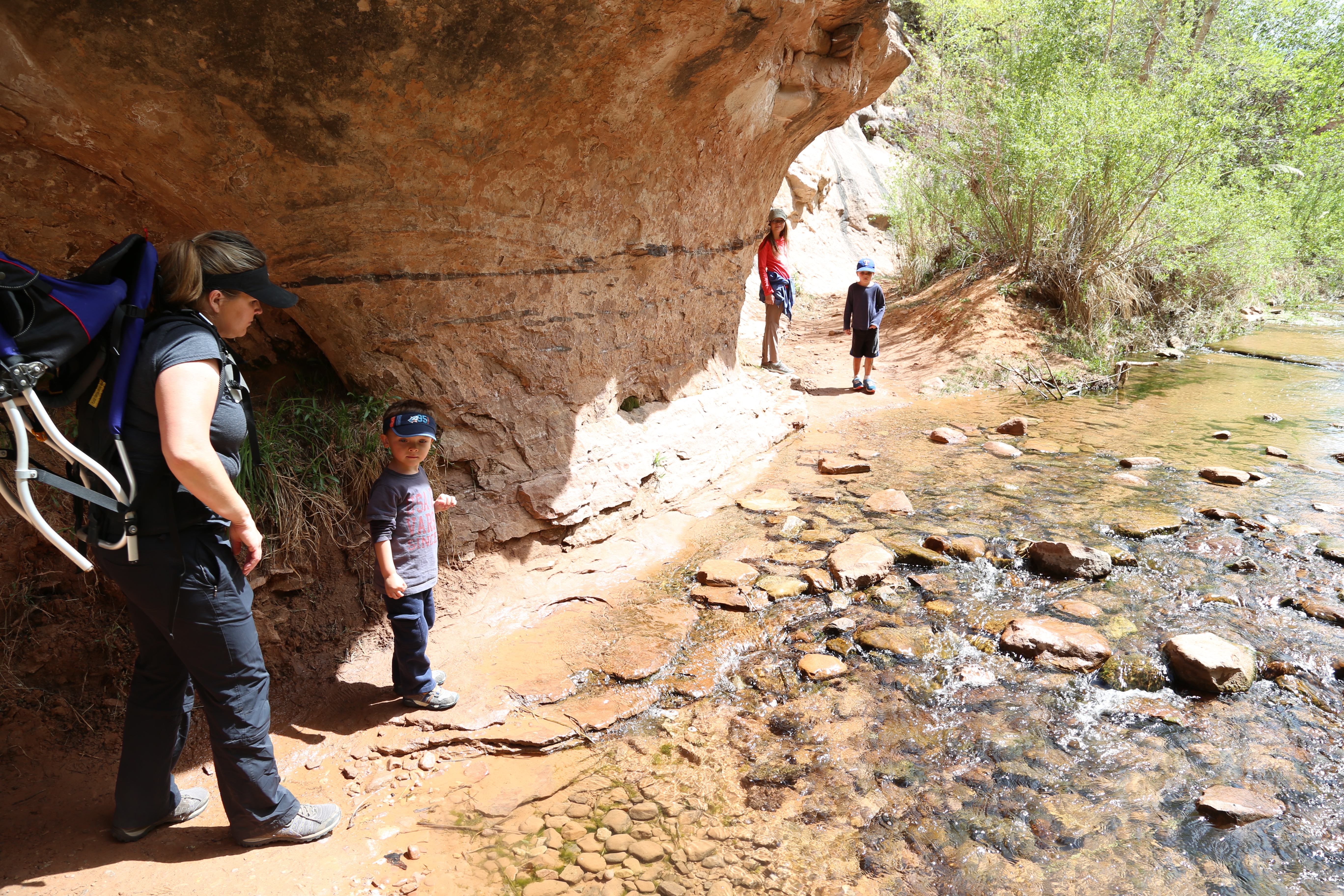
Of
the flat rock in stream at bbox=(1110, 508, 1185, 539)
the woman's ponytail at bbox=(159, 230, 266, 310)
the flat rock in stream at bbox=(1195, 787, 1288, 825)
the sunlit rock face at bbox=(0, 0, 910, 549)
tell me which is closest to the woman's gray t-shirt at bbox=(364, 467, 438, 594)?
the sunlit rock face at bbox=(0, 0, 910, 549)

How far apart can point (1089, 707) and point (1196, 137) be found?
818cm

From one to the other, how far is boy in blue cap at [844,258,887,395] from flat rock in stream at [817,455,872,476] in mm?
2621

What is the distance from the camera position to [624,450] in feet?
15.4

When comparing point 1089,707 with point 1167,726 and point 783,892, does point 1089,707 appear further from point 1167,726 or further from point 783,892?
point 783,892

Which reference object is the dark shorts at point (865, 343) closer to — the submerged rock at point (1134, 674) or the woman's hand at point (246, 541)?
the submerged rock at point (1134, 674)

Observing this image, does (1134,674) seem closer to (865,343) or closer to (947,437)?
(947,437)

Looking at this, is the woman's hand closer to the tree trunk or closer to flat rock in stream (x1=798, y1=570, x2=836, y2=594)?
flat rock in stream (x1=798, y1=570, x2=836, y2=594)

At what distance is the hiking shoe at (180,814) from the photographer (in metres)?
2.31

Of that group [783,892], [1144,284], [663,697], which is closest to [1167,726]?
[783,892]

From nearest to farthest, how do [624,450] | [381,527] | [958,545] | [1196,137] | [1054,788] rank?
[1054,788], [381,527], [958,545], [624,450], [1196,137]

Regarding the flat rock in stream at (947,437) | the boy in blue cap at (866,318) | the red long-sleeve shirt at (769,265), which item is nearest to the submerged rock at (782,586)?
the flat rock in stream at (947,437)

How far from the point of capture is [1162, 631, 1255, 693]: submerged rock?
309 centimetres

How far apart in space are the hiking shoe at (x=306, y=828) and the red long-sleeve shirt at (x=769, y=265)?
20.3 feet

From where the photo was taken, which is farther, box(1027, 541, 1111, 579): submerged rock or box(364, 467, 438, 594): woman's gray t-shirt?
box(1027, 541, 1111, 579): submerged rock
